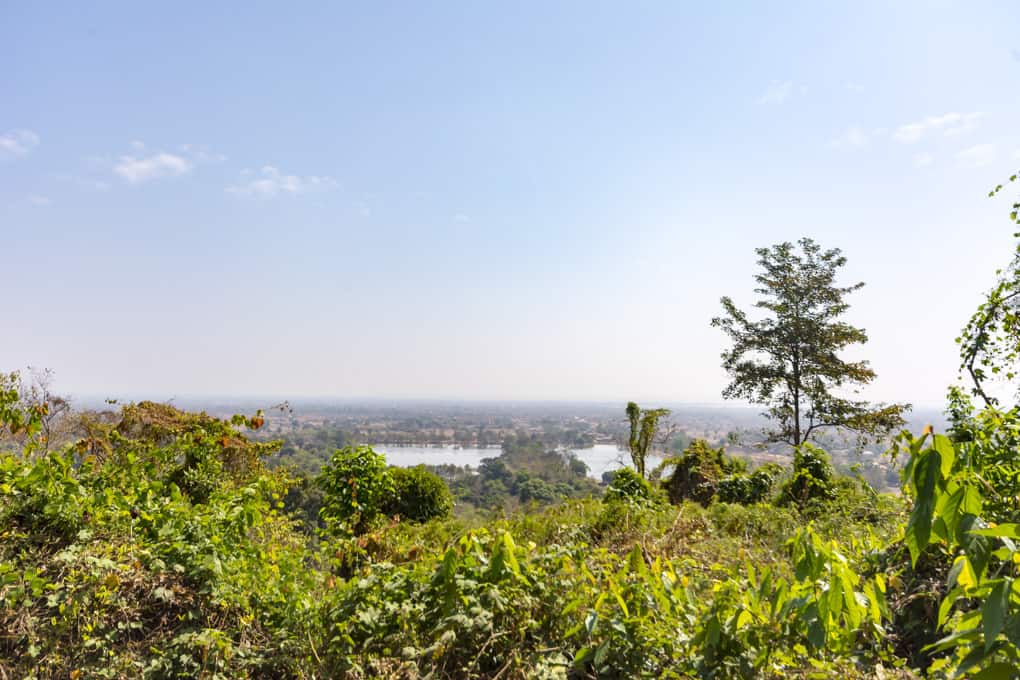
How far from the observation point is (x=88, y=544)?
8.79 feet

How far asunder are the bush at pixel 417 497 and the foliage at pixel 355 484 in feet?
3.61

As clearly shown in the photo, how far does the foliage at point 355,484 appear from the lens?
659cm

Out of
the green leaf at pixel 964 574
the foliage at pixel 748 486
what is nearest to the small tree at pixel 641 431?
the foliage at pixel 748 486

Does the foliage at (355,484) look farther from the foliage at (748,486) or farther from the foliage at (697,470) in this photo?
the foliage at (697,470)

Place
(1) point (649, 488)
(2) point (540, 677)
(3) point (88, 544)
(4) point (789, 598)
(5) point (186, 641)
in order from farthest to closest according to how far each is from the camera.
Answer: (1) point (649, 488) → (3) point (88, 544) → (5) point (186, 641) → (2) point (540, 677) → (4) point (789, 598)

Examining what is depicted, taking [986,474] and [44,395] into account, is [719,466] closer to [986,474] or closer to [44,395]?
[986,474]

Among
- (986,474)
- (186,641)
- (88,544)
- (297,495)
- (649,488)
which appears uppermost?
(986,474)

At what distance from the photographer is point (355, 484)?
661cm

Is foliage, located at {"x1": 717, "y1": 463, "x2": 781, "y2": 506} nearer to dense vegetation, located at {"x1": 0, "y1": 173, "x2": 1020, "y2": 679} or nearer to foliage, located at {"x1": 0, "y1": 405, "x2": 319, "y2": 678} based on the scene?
dense vegetation, located at {"x1": 0, "y1": 173, "x2": 1020, "y2": 679}

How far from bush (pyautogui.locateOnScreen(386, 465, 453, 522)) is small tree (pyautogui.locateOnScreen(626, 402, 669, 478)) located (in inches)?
263

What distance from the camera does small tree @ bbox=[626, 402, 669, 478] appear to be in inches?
532

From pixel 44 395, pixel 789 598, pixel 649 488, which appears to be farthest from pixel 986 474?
pixel 44 395

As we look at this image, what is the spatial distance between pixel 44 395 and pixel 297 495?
470 cm

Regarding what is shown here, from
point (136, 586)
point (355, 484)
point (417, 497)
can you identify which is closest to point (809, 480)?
point (417, 497)
